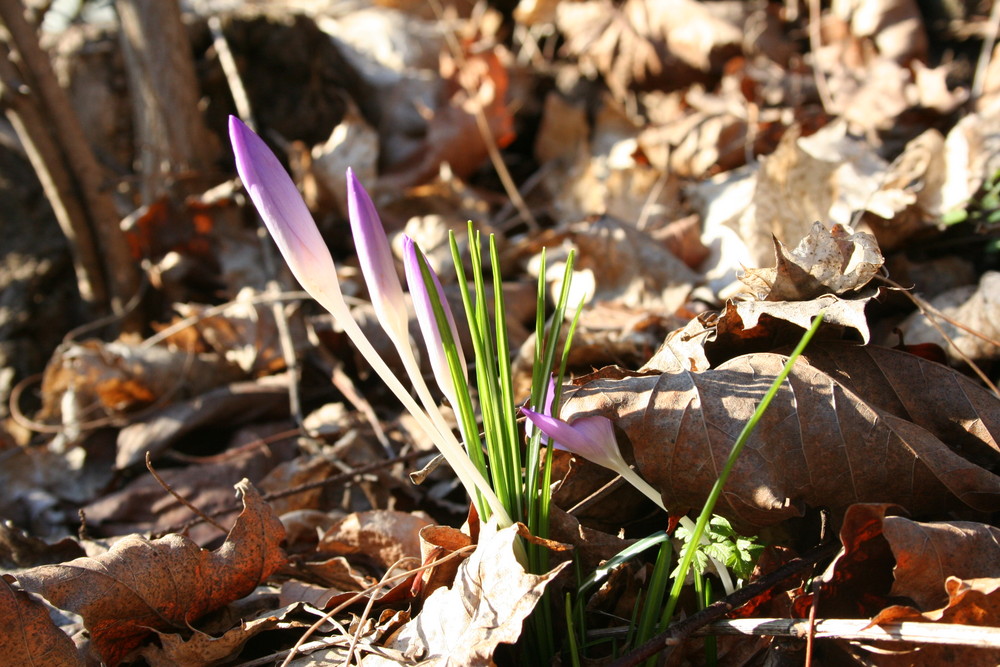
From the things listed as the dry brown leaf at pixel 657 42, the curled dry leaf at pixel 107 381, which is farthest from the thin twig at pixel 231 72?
the dry brown leaf at pixel 657 42

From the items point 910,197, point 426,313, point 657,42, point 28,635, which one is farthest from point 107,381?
point 657,42

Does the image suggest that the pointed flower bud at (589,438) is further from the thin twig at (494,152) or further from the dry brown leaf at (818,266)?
the thin twig at (494,152)

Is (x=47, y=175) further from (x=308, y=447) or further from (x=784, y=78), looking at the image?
(x=784, y=78)

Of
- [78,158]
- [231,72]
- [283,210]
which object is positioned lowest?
[78,158]

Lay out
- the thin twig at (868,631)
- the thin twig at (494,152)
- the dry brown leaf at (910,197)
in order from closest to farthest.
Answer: the thin twig at (868,631), the dry brown leaf at (910,197), the thin twig at (494,152)

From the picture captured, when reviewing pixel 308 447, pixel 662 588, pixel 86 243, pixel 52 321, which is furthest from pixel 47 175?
pixel 662 588

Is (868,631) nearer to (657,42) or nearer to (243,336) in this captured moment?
(243,336)

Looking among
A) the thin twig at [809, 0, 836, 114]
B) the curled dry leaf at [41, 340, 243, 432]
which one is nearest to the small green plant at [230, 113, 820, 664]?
the curled dry leaf at [41, 340, 243, 432]
